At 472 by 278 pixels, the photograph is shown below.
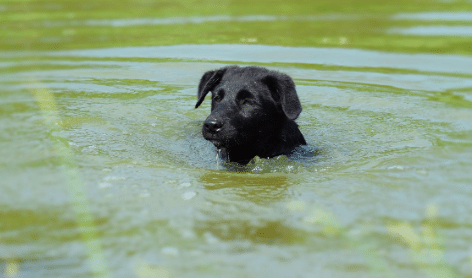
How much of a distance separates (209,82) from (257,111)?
0.87m

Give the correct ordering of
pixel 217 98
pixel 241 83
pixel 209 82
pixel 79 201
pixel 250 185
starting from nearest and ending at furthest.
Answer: pixel 79 201 < pixel 250 185 < pixel 241 83 < pixel 217 98 < pixel 209 82

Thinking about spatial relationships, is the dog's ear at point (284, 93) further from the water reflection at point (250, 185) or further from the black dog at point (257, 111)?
the water reflection at point (250, 185)

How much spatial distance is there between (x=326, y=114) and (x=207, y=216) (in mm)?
4154

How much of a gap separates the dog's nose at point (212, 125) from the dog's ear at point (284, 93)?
2.47ft

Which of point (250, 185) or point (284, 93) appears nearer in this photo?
point (250, 185)

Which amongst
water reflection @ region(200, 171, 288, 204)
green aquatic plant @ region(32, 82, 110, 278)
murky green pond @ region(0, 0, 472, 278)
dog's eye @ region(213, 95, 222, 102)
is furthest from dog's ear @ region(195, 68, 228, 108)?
green aquatic plant @ region(32, 82, 110, 278)

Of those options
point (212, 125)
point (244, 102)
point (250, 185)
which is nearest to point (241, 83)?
point (244, 102)

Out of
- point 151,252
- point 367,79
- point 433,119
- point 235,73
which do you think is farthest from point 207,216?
point 367,79

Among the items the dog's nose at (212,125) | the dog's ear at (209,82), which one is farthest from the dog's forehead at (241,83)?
the dog's nose at (212,125)

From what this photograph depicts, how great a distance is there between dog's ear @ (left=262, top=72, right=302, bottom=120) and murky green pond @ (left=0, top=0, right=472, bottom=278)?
0.51m

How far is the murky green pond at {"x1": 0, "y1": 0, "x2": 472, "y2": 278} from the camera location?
3.42 m

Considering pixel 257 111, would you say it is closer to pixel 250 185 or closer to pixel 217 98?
pixel 217 98

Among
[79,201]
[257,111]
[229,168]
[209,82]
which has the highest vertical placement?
[209,82]

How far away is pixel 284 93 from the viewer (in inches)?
221
